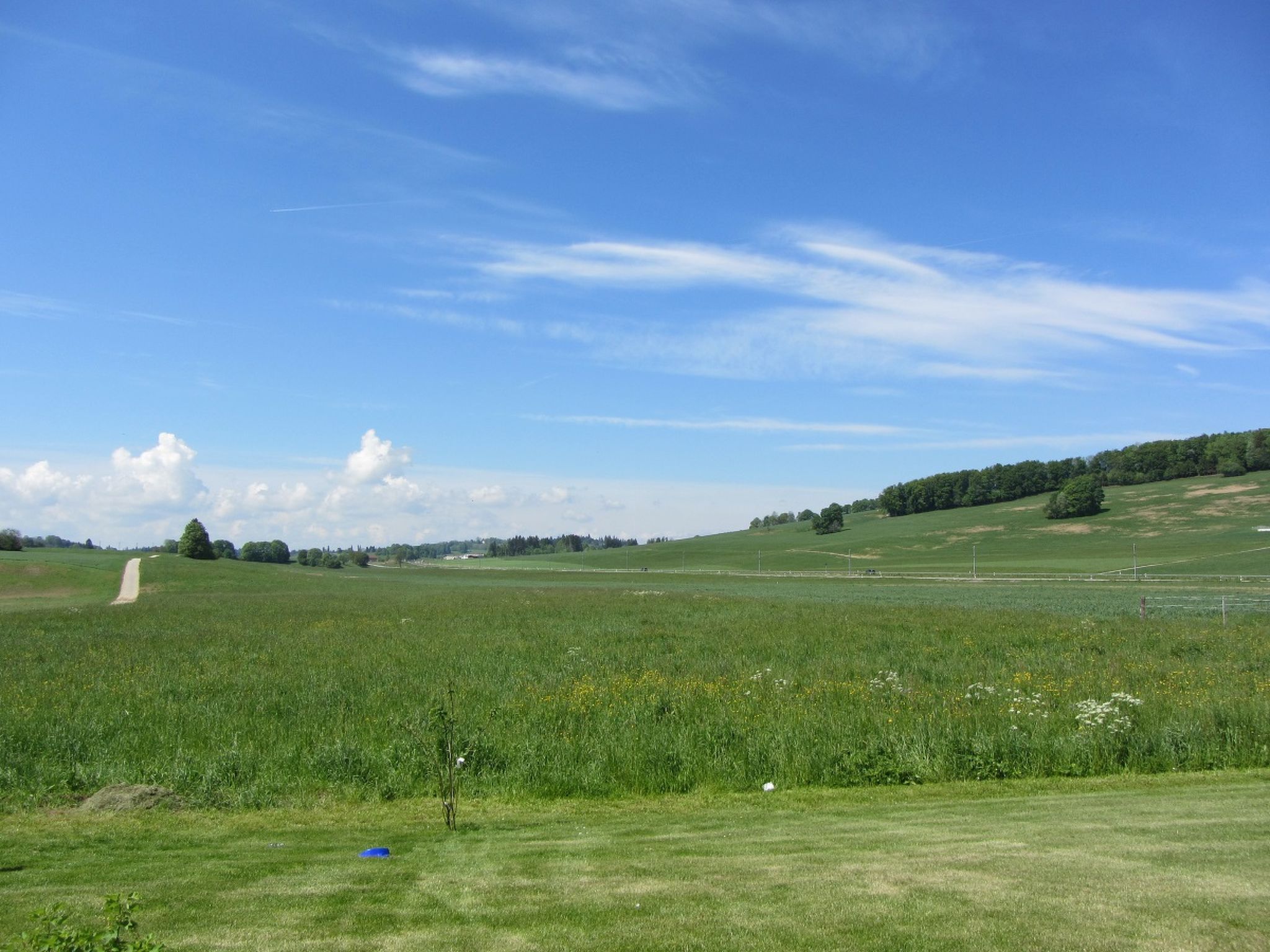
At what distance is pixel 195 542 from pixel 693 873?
11861 centimetres

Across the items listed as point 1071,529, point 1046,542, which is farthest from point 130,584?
point 1071,529

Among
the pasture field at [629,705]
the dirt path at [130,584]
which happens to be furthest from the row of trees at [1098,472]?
the dirt path at [130,584]

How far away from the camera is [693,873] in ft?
25.6

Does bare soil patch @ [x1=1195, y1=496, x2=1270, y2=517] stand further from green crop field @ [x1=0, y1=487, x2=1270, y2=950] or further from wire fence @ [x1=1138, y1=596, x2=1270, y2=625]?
green crop field @ [x1=0, y1=487, x2=1270, y2=950]

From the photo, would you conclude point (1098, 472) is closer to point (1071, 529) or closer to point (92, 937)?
point (1071, 529)

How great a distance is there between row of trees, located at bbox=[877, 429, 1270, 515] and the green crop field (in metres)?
127

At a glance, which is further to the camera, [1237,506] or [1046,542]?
[1046,542]

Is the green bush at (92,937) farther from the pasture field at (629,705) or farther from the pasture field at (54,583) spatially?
the pasture field at (54,583)

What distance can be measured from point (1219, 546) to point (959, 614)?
3105 inches

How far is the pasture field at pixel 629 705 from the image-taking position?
42.3ft

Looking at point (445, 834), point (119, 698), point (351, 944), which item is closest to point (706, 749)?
point (445, 834)

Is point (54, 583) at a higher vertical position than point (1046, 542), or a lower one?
higher

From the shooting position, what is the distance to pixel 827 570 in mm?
122562

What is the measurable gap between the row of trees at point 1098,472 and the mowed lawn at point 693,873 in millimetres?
144849
